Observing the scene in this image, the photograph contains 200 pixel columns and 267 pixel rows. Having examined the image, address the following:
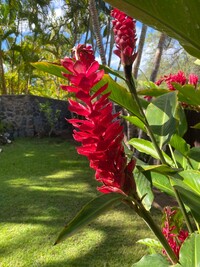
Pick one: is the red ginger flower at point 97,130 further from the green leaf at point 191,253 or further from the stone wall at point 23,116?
the stone wall at point 23,116

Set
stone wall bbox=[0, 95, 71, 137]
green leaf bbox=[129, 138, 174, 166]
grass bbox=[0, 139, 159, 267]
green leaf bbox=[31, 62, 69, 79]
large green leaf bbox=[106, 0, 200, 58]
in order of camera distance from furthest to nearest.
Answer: stone wall bbox=[0, 95, 71, 137]
grass bbox=[0, 139, 159, 267]
green leaf bbox=[129, 138, 174, 166]
green leaf bbox=[31, 62, 69, 79]
large green leaf bbox=[106, 0, 200, 58]

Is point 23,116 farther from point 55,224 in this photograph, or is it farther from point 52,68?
point 52,68

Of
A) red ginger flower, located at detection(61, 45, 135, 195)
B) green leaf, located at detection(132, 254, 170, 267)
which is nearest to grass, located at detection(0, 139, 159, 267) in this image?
green leaf, located at detection(132, 254, 170, 267)

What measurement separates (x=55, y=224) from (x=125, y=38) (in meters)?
2.99

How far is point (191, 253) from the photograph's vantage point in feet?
1.97

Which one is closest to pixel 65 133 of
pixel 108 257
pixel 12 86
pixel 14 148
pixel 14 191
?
pixel 14 148

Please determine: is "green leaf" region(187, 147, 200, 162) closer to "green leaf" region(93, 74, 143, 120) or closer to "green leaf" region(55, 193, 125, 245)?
"green leaf" region(93, 74, 143, 120)

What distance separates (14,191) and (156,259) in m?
4.14

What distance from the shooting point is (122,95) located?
726 millimetres

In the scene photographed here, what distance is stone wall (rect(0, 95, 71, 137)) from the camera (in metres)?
10.5

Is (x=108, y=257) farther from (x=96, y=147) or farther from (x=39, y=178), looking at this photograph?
(x=39, y=178)

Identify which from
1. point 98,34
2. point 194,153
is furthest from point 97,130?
point 98,34

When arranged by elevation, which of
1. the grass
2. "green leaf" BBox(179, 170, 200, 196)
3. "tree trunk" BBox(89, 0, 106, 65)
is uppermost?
"tree trunk" BBox(89, 0, 106, 65)

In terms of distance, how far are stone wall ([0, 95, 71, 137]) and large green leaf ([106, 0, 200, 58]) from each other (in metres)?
10.3
